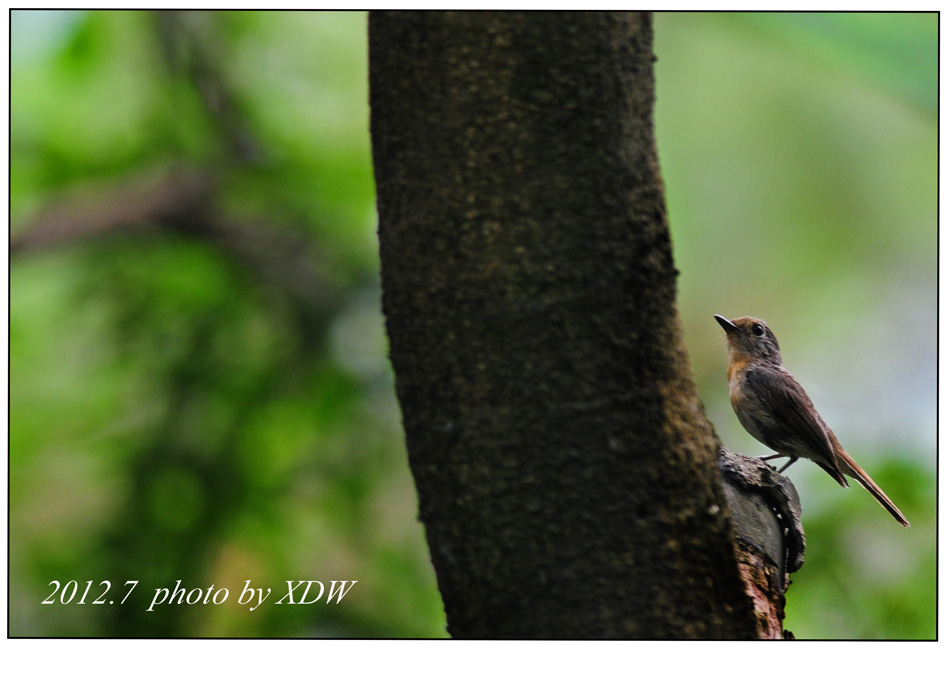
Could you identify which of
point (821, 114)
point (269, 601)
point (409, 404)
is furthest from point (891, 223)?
point (269, 601)

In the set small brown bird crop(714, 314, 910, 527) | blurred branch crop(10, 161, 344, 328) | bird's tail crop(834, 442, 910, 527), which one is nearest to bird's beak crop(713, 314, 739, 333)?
small brown bird crop(714, 314, 910, 527)

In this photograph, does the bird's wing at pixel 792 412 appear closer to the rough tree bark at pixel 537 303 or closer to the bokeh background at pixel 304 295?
the bokeh background at pixel 304 295

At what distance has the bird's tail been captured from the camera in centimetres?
148

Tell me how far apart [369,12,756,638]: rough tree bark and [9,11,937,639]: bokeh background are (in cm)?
77

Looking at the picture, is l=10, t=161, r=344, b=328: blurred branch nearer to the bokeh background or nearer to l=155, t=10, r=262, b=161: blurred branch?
the bokeh background

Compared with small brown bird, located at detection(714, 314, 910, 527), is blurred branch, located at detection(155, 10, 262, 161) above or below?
above

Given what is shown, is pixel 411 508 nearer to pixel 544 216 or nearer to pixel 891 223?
pixel 544 216

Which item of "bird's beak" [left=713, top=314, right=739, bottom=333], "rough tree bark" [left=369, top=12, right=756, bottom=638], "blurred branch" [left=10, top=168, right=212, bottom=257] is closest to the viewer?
"rough tree bark" [left=369, top=12, right=756, bottom=638]

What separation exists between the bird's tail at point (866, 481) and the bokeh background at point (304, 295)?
0.03 m

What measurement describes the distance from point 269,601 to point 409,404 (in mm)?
859

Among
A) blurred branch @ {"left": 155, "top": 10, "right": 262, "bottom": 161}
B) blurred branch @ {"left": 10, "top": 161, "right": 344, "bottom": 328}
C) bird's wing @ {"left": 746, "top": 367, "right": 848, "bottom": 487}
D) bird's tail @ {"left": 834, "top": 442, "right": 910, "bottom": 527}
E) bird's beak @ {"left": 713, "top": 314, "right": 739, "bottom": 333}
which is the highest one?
blurred branch @ {"left": 155, "top": 10, "right": 262, "bottom": 161}

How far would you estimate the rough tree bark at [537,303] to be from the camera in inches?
31.2

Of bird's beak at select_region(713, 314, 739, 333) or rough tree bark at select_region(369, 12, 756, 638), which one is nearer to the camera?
rough tree bark at select_region(369, 12, 756, 638)

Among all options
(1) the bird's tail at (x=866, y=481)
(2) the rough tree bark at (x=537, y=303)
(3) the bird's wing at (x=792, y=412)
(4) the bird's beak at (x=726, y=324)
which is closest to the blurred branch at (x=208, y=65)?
(2) the rough tree bark at (x=537, y=303)
